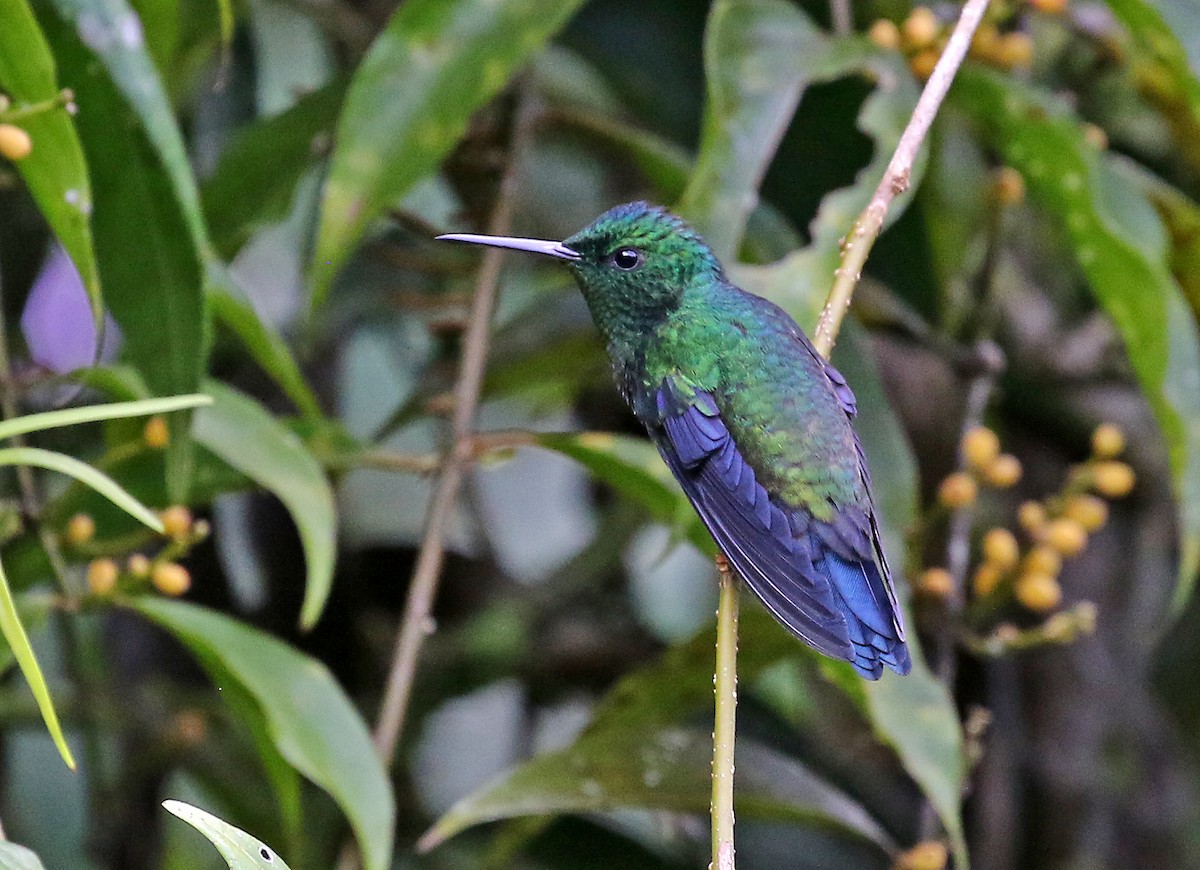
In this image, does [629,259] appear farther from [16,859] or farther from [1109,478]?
[16,859]

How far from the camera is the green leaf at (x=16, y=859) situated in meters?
0.99

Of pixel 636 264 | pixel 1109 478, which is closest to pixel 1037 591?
pixel 1109 478

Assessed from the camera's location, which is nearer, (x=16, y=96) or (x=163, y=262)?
(x=16, y=96)

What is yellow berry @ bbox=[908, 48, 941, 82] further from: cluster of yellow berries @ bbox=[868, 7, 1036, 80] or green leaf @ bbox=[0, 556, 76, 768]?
green leaf @ bbox=[0, 556, 76, 768]

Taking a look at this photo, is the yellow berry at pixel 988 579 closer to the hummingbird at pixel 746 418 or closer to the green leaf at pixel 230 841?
the hummingbird at pixel 746 418

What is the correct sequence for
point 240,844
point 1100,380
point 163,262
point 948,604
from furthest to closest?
point 1100,380 → point 948,604 → point 163,262 → point 240,844

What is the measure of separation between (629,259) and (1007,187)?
80 centimetres

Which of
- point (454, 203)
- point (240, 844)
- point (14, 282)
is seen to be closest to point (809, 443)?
point (240, 844)

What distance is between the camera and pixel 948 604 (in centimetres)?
215

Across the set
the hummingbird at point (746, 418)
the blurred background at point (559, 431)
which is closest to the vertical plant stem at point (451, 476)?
the blurred background at point (559, 431)

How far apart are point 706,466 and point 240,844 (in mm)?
832

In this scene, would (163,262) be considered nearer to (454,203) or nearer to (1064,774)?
(454,203)

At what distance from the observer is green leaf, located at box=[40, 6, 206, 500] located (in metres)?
1.64

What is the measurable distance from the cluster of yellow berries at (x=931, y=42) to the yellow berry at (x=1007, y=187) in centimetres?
17
